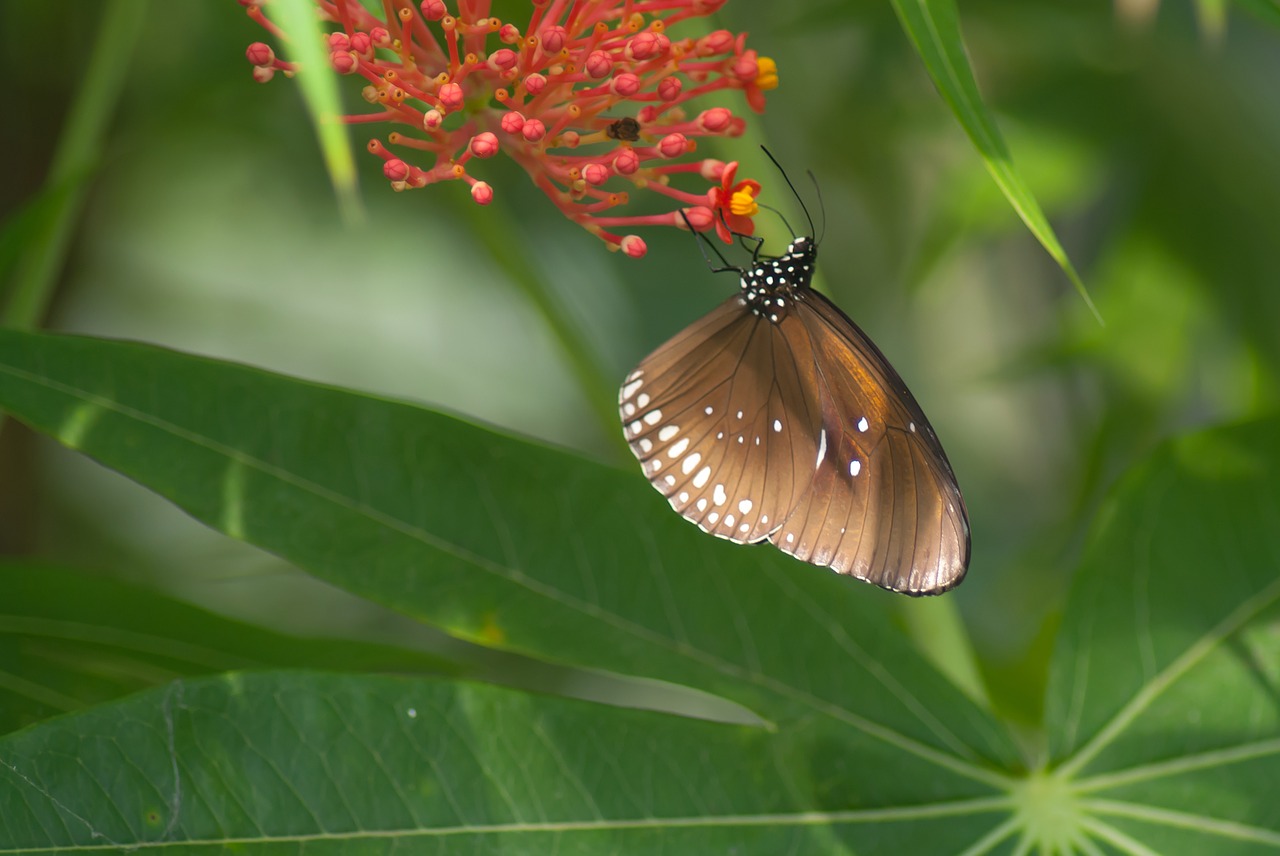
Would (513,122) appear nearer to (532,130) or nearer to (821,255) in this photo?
(532,130)

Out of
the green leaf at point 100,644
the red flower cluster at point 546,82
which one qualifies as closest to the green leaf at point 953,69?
the red flower cluster at point 546,82

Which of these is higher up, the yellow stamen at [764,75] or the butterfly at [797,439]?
the yellow stamen at [764,75]

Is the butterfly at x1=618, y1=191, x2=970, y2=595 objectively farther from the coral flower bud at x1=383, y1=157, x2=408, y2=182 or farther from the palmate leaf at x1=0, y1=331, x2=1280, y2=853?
the coral flower bud at x1=383, y1=157, x2=408, y2=182

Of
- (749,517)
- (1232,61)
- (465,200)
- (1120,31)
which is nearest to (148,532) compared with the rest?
(465,200)

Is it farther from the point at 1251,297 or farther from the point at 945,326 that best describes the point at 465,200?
the point at 945,326

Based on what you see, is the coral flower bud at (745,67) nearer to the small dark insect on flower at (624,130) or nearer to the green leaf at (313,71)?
the small dark insect on flower at (624,130)

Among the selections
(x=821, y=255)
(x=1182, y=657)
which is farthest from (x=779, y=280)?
(x=821, y=255)
